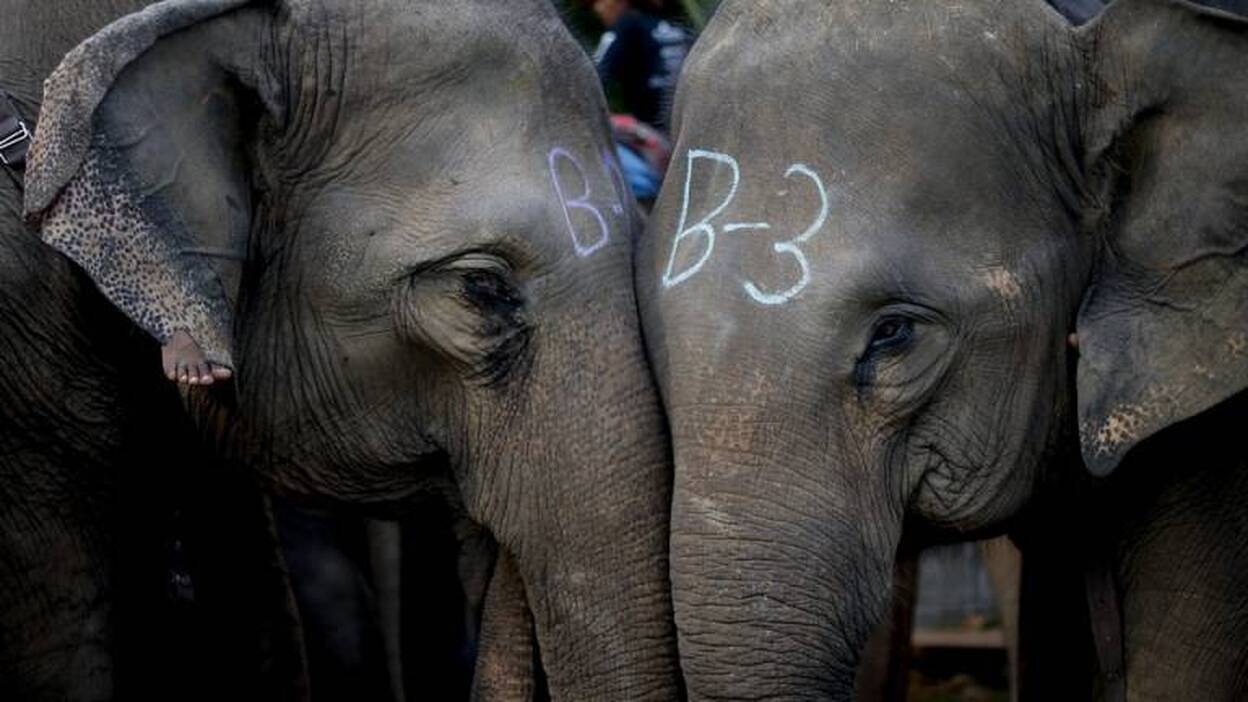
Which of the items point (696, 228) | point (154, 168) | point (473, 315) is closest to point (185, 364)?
point (154, 168)

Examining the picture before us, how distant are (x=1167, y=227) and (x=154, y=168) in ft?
4.95

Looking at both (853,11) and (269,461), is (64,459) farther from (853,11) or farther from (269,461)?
(853,11)

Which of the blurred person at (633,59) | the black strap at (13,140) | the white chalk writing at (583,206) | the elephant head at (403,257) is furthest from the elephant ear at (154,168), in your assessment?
the blurred person at (633,59)

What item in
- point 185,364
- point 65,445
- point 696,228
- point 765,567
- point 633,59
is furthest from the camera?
point 633,59

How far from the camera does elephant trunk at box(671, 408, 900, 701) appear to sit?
463 cm

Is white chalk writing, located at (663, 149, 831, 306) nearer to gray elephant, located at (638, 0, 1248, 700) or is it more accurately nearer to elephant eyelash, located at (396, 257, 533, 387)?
gray elephant, located at (638, 0, 1248, 700)

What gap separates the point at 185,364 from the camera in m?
4.78

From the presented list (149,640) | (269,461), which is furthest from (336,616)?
(269,461)

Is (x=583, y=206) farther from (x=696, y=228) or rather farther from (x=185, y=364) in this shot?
(x=185, y=364)

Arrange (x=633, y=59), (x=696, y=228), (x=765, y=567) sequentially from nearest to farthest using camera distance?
(x=765, y=567) → (x=696, y=228) → (x=633, y=59)

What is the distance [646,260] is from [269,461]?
0.70 m

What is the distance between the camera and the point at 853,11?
495 cm

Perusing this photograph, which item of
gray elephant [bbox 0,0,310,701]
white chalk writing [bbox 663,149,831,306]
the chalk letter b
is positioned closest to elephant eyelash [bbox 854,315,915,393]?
white chalk writing [bbox 663,149,831,306]

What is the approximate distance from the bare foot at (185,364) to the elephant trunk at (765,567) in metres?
0.69
